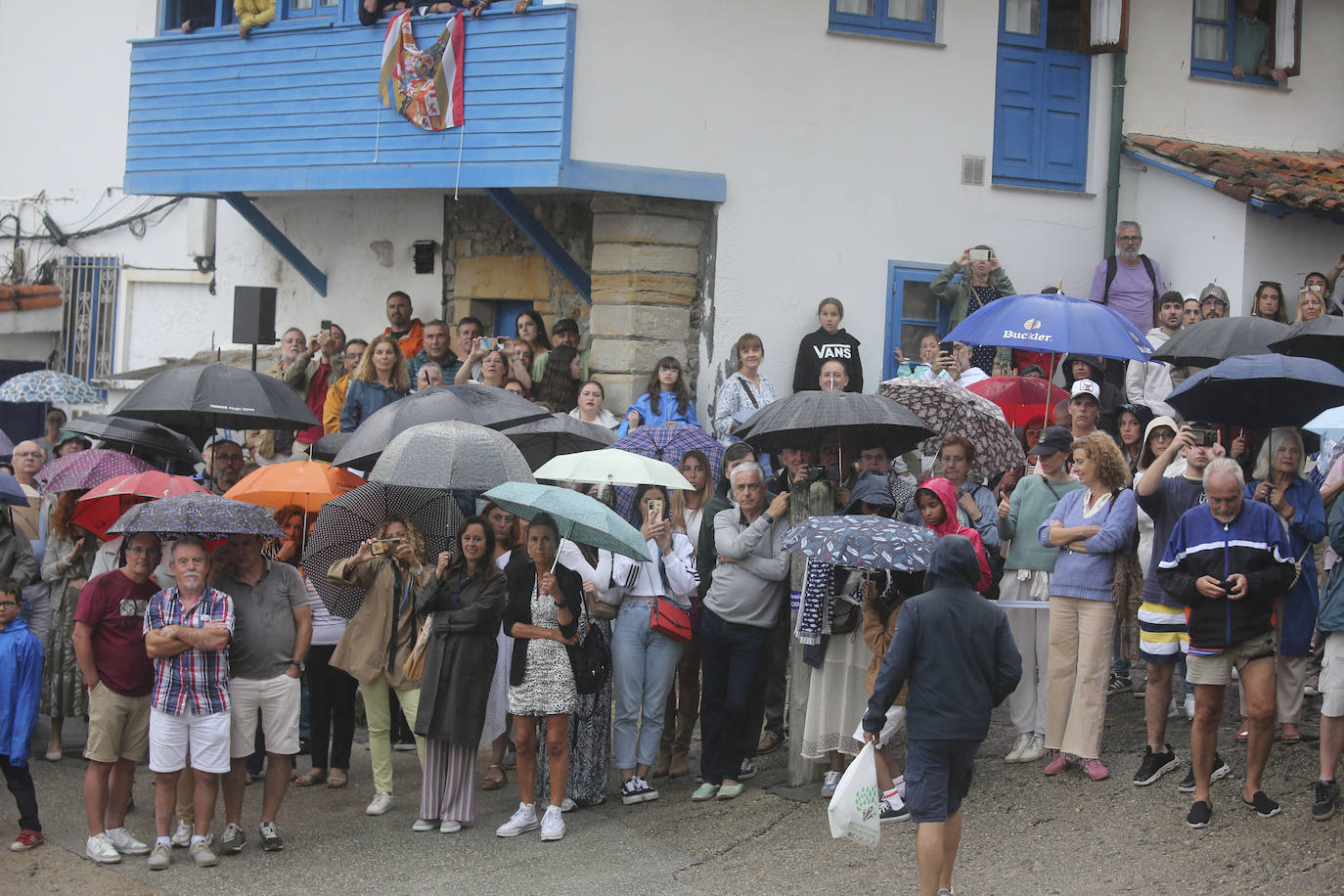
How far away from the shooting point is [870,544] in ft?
22.7

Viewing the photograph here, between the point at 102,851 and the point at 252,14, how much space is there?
9.09m

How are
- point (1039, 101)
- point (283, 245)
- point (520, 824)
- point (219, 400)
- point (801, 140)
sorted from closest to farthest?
point (520, 824), point (219, 400), point (801, 140), point (1039, 101), point (283, 245)

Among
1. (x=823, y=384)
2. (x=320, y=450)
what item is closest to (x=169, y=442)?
(x=320, y=450)

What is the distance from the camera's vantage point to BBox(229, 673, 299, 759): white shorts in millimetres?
7477

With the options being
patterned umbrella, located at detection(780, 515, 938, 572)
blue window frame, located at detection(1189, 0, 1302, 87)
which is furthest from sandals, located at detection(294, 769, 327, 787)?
blue window frame, located at detection(1189, 0, 1302, 87)

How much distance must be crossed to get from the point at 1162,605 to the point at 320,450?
19.1 feet

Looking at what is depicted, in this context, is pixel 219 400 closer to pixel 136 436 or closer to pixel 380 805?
pixel 136 436

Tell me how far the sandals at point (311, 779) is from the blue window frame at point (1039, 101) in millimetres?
8105

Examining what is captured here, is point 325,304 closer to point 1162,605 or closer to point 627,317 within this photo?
point 627,317

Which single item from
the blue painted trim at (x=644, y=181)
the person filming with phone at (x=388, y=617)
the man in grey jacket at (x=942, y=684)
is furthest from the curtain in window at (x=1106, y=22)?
the man in grey jacket at (x=942, y=684)

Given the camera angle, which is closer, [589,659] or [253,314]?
[589,659]

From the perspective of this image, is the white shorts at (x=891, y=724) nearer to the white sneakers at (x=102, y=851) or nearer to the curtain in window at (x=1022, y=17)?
the white sneakers at (x=102, y=851)

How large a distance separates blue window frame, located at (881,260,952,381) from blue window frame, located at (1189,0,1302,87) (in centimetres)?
350

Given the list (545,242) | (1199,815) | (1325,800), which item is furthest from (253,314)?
(1325,800)
